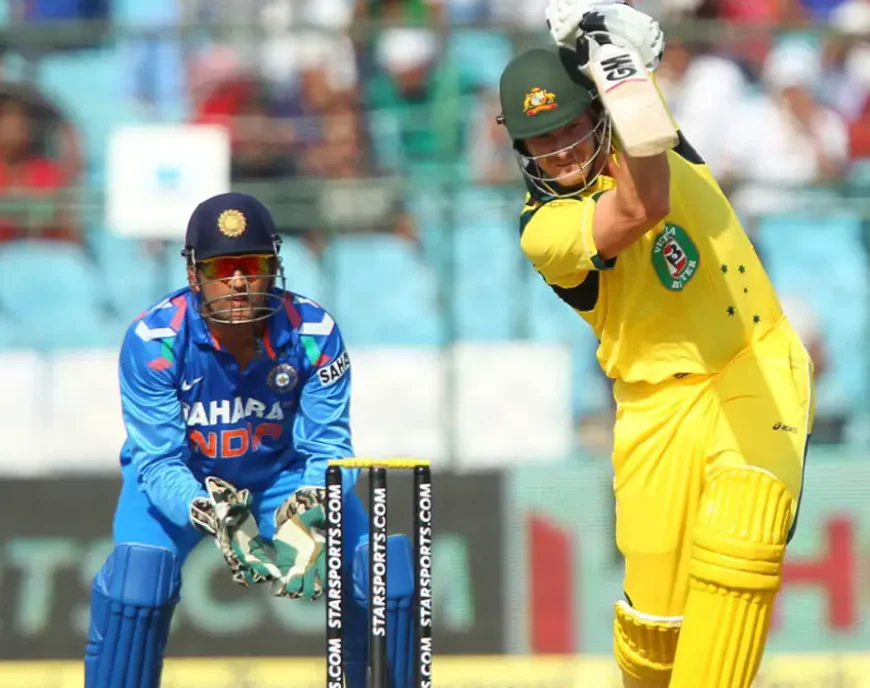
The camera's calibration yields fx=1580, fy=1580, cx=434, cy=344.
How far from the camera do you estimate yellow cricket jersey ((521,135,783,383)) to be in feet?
12.9

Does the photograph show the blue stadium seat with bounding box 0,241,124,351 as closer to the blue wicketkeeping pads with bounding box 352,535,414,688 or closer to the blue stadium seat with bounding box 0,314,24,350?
the blue stadium seat with bounding box 0,314,24,350

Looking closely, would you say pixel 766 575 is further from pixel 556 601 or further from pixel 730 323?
pixel 556 601

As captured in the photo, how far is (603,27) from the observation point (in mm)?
3619

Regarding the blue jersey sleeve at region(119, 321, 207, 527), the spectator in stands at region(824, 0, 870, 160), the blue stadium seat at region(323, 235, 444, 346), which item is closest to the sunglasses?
the blue jersey sleeve at region(119, 321, 207, 527)

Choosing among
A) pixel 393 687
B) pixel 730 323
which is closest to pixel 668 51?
pixel 730 323

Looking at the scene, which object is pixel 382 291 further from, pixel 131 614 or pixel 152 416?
pixel 131 614

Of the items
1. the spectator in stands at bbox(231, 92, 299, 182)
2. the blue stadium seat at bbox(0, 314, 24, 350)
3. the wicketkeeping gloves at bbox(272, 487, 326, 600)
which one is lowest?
the wicketkeeping gloves at bbox(272, 487, 326, 600)

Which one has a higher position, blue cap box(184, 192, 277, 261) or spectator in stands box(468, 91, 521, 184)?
spectator in stands box(468, 91, 521, 184)

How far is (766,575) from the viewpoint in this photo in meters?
3.71

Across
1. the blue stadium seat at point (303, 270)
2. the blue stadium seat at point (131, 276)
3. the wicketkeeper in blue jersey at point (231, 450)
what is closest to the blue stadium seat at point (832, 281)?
the blue stadium seat at point (303, 270)

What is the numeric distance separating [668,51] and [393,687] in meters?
4.32

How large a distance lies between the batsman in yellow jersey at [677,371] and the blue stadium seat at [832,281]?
313cm

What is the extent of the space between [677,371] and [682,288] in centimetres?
21

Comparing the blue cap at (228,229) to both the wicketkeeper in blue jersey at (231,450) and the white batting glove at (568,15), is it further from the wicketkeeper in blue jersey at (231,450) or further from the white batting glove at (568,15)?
the white batting glove at (568,15)
